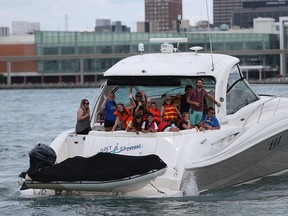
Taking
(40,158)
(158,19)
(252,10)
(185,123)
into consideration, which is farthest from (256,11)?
(40,158)

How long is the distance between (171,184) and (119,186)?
831 millimetres

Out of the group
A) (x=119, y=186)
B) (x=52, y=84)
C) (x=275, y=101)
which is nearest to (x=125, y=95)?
(x=275, y=101)

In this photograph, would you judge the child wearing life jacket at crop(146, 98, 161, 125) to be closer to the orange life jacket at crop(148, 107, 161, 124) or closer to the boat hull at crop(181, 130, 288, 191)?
the orange life jacket at crop(148, 107, 161, 124)

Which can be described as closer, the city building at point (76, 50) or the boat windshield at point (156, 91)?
the boat windshield at point (156, 91)

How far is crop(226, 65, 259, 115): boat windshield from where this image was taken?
1711 centimetres

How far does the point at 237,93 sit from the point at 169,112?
5.01 feet

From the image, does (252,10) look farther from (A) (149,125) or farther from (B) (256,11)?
(A) (149,125)

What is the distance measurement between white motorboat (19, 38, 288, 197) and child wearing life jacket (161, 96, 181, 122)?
1.02 feet

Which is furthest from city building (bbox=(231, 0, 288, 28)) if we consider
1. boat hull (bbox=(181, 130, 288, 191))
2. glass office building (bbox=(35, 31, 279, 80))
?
boat hull (bbox=(181, 130, 288, 191))

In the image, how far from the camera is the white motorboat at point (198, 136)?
1511 centimetres

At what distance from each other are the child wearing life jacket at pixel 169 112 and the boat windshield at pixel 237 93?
99cm

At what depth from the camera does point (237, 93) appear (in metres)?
17.4

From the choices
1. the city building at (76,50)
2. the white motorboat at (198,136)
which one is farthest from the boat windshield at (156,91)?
the city building at (76,50)

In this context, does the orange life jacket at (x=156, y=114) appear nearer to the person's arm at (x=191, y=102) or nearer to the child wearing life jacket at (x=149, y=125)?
the child wearing life jacket at (x=149, y=125)
